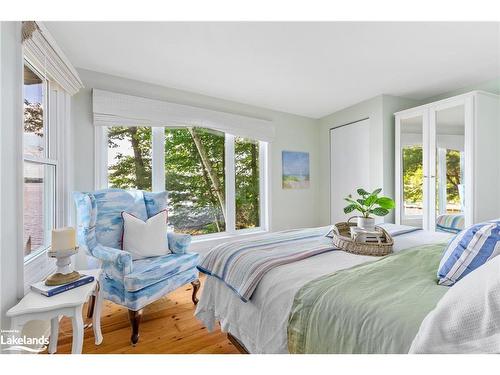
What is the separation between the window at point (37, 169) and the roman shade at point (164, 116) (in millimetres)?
459

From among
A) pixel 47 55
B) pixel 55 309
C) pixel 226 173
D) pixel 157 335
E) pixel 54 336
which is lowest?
pixel 157 335

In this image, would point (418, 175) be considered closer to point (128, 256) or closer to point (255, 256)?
point (255, 256)

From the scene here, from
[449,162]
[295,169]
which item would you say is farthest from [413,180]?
[295,169]

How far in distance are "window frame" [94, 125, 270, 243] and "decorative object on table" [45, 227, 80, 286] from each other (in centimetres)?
129

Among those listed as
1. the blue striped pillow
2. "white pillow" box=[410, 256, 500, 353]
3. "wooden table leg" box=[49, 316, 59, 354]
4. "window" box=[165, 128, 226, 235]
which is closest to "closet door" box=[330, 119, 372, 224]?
"window" box=[165, 128, 226, 235]

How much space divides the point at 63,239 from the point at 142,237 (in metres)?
0.81

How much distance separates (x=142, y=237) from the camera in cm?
210

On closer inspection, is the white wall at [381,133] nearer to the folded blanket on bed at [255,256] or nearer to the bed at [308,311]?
the bed at [308,311]

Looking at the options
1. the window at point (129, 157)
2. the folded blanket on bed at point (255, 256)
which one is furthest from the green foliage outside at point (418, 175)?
the window at point (129, 157)

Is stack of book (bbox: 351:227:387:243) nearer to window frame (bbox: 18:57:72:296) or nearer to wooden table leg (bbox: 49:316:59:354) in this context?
wooden table leg (bbox: 49:316:59:354)

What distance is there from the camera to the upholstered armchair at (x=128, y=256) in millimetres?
1716

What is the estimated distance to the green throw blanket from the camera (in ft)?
2.37
